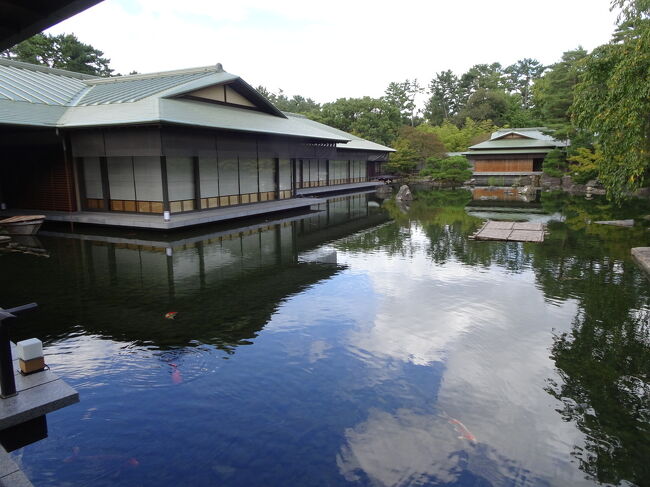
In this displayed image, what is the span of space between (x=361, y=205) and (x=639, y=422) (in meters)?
27.0

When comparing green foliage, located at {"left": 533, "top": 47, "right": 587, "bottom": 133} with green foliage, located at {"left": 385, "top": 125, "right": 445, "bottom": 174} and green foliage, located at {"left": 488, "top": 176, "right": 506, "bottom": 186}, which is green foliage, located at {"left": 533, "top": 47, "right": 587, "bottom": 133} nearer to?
green foliage, located at {"left": 488, "top": 176, "right": 506, "bottom": 186}

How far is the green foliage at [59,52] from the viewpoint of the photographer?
152 feet

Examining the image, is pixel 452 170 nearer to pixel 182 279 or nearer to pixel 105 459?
pixel 182 279

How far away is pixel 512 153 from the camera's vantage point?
51.6 meters

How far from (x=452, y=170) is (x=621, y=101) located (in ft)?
129

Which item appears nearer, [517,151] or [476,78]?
[517,151]

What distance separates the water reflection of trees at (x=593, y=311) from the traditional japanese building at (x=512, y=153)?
1132 inches

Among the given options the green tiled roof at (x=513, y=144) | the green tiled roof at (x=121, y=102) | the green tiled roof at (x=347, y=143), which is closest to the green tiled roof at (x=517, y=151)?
the green tiled roof at (x=513, y=144)

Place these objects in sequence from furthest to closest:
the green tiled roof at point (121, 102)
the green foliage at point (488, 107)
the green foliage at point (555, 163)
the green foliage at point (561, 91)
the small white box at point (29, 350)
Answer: the green foliage at point (488, 107)
the green foliage at point (555, 163)
the green foliage at point (561, 91)
the green tiled roof at point (121, 102)
the small white box at point (29, 350)

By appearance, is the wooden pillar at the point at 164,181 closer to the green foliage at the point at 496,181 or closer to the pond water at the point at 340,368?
the pond water at the point at 340,368

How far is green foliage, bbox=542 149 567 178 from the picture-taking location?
150 ft

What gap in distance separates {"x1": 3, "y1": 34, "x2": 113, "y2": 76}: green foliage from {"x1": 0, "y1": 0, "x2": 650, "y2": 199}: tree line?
0.34 feet

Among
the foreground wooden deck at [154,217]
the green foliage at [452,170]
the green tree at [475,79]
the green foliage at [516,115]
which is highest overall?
the green tree at [475,79]

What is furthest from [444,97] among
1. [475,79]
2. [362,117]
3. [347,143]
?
[347,143]
